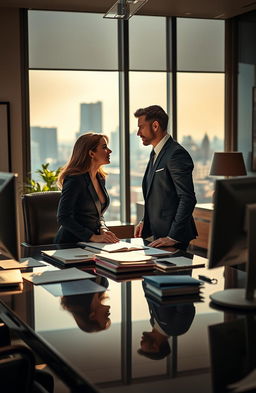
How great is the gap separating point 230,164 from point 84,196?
11.7 feet

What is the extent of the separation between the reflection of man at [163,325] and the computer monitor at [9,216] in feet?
1.91

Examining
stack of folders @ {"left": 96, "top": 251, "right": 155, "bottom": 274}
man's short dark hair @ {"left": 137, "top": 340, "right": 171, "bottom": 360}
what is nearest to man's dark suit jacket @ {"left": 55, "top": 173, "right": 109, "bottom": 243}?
stack of folders @ {"left": 96, "top": 251, "right": 155, "bottom": 274}

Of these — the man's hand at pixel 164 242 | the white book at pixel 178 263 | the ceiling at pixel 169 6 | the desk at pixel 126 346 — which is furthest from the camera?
the ceiling at pixel 169 6

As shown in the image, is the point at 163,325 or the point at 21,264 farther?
the point at 21,264

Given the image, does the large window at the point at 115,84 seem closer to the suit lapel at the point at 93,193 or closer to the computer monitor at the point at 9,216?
the suit lapel at the point at 93,193

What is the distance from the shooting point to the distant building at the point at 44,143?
708 centimetres

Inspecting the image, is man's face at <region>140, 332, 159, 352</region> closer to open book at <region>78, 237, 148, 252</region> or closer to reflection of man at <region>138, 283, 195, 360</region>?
reflection of man at <region>138, 283, 195, 360</region>

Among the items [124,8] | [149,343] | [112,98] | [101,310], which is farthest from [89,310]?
[112,98]

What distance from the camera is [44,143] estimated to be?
713cm

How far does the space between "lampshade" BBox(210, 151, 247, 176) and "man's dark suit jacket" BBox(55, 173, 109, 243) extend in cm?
346

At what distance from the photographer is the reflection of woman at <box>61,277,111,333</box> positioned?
204 centimetres

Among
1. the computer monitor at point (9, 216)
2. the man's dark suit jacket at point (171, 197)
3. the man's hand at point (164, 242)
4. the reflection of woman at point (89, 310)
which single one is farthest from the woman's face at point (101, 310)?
the man's dark suit jacket at point (171, 197)

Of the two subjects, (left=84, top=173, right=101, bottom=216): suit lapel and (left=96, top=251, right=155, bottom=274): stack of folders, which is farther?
(left=84, top=173, right=101, bottom=216): suit lapel

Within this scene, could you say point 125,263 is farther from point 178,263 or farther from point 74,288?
point 74,288
